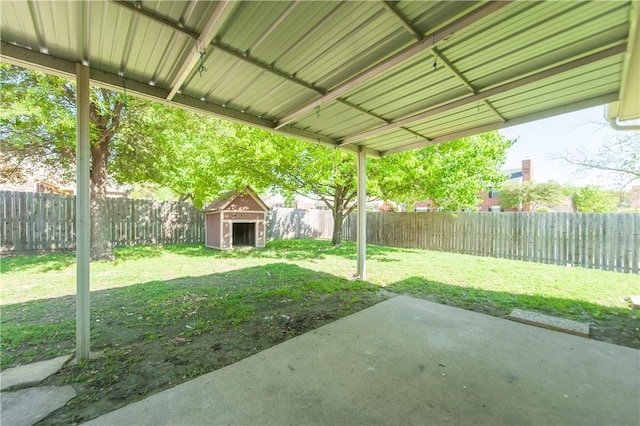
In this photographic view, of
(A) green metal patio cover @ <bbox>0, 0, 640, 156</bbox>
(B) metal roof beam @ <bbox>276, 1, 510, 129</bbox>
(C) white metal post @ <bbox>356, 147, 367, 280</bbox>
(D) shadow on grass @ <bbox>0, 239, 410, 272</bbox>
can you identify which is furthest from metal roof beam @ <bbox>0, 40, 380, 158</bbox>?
(D) shadow on grass @ <bbox>0, 239, 410, 272</bbox>

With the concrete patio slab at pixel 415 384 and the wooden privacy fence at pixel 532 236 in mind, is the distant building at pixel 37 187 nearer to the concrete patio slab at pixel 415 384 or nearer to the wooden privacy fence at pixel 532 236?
the concrete patio slab at pixel 415 384


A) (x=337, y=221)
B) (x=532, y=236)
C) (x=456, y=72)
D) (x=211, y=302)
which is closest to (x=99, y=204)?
(x=211, y=302)

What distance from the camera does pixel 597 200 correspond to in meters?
17.4

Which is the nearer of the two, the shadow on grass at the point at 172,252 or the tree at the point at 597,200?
the shadow on grass at the point at 172,252

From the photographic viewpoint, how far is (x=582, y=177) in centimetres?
844

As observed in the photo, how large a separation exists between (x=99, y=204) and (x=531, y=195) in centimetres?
2757

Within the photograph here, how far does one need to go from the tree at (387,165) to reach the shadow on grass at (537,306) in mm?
3362

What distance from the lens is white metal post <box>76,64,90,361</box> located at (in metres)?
→ 2.33

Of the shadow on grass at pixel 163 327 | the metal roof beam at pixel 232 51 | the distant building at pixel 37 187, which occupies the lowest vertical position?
the shadow on grass at pixel 163 327

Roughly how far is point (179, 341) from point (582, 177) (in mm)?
11389

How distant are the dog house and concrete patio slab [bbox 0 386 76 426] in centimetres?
650

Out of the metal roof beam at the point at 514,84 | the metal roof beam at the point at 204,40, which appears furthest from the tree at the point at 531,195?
the metal roof beam at the point at 204,40

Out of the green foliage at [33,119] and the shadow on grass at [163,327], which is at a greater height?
the green foliage at [33,119]

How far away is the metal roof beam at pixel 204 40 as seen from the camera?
73.3 inches
